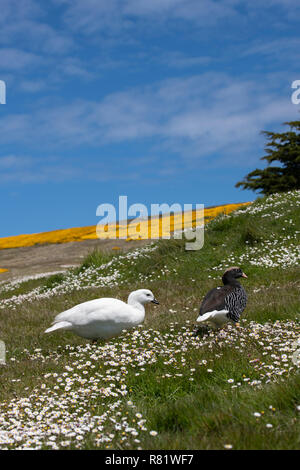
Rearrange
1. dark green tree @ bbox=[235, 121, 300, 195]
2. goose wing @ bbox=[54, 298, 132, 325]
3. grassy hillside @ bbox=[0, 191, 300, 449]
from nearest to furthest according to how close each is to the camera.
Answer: grassy hillside @ bbox=[0, 191, 300, 449] < goose wing @ bbox=[54, 298, 132, 325] < dark green tree @ bbox=[235, 121, 300, 195]

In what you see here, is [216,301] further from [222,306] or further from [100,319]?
[100,319]

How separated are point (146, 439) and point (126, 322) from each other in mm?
4315

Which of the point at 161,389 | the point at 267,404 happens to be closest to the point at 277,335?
the point at 161,389

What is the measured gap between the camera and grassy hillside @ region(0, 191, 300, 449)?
16.4 ft

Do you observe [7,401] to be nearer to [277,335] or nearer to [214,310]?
[214,310]

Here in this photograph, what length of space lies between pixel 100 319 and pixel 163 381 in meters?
2.24

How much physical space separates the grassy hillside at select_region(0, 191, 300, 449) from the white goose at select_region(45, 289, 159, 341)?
27 cm

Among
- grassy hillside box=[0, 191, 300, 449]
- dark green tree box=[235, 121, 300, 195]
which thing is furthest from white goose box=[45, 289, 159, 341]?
dark green tree box=[235, 121, 300, 195]

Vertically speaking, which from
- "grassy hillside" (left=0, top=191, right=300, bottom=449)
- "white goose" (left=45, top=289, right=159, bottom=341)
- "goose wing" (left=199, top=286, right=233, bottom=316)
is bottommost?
"grassy hillside" (left=0, top=191, right=300, bottom=449)

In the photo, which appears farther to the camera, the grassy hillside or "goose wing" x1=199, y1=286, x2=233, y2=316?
"goose wing" x1=199, y1=286, x2=233, y2=316

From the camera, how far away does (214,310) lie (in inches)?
354

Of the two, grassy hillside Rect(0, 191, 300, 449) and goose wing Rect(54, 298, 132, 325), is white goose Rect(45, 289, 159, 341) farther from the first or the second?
grassy hillside Rect(0, 191, 300, 449)

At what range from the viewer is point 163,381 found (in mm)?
7129

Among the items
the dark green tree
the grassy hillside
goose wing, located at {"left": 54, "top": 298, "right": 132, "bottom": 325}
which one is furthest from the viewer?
the dark green tree
